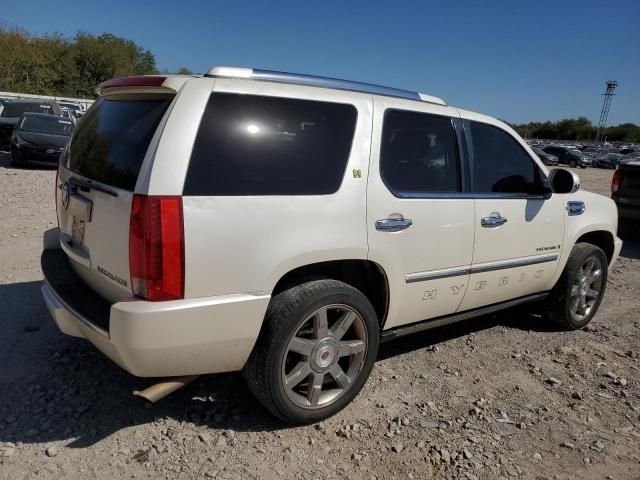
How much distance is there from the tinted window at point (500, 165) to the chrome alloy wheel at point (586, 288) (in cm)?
108

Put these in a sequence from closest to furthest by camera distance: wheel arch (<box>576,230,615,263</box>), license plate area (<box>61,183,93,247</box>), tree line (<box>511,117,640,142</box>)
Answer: license plate area (<box>61,183,93,247</box>)
wheel arch (<box>576,230,615,263</box>)
tree line (<box>511,117,640,142</box>)

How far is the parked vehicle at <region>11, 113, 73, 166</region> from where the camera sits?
13234 millimetres

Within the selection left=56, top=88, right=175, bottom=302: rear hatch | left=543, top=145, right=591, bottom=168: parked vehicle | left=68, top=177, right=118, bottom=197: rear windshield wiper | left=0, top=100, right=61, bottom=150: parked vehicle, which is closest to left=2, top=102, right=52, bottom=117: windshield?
left=0, top=100, right=61, bottom=150: parked vehicle

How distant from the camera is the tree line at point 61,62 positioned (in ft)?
146

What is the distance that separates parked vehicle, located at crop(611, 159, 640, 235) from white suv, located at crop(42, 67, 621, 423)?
6118 mm

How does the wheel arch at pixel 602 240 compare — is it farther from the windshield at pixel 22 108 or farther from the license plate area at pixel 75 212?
the windshield at pixel 22 108

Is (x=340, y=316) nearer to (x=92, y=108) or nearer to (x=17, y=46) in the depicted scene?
(x=92, y=108)

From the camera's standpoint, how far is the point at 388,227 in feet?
9.75

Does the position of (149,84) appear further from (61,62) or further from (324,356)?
(61,62)

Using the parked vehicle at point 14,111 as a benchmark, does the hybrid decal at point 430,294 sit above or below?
below

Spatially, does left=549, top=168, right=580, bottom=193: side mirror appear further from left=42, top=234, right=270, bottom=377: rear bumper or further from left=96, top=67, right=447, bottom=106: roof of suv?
left=42, top=234, right=270, bottom=377: rear bumper

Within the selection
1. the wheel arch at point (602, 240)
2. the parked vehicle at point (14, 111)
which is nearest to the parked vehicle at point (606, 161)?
the parked vehicle at point (14, 111)

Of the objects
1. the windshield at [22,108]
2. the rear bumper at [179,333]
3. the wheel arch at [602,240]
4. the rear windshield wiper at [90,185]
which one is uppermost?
the windshield at [22,108]

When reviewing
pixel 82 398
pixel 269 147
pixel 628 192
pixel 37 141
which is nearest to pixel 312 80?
pixel 269 147
